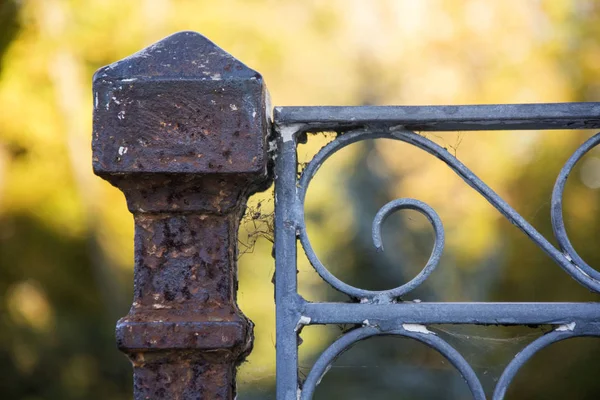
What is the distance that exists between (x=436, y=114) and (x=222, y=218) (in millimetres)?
430

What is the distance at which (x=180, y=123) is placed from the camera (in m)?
1.10

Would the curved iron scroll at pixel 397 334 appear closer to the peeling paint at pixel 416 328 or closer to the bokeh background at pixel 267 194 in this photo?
the peeling paint at pixel 416 328

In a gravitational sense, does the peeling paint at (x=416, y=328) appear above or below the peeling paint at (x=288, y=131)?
below

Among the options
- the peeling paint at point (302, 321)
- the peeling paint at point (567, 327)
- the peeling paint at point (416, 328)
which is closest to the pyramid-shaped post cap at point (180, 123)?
the peeling paint at point (302, 321)

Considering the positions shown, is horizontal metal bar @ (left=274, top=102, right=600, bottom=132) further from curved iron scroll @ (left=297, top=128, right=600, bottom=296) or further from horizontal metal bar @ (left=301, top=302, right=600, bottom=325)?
horizontal metal bar @ (left=301, top=302, right=600, bottom=325)

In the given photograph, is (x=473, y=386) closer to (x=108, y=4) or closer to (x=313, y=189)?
(x=313, y=189)

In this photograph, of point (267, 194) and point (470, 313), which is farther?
point (267, 194)

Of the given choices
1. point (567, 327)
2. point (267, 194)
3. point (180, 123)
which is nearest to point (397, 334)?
point (567, 327)

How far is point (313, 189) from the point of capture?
22.7ft

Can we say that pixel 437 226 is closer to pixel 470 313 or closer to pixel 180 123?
pixel 470 313

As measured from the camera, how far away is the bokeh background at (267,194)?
237 inches

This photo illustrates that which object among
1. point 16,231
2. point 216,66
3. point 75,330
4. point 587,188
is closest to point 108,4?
point 16,231

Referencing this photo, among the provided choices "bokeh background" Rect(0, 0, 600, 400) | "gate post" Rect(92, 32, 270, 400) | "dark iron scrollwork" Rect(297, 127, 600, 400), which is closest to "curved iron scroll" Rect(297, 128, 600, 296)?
"dark iron scrollwork" Rect(297, 127, 600, 400)

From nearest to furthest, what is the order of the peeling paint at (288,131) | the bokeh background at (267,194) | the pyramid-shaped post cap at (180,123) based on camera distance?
the pyramid-shaped post cap at (180,123), the peeling paint at (288,131), the bokeh background at (267,194)
